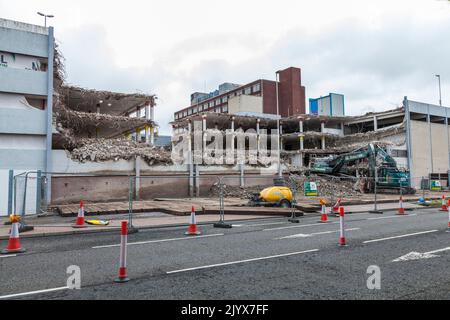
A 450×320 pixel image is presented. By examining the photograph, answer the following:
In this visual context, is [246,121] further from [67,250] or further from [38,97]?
[67,250]

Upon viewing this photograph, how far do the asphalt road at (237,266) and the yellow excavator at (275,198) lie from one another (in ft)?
23.5

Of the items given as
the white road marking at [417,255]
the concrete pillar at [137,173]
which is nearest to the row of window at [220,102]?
the concrete pillar at [137,173]

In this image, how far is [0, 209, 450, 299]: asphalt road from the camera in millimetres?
5121

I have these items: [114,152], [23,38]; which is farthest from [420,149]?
[23,38]

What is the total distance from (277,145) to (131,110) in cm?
2391

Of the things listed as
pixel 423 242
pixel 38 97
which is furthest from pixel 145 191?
pixel 423 242

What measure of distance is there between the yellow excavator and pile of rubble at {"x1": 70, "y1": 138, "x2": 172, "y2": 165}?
11.9m

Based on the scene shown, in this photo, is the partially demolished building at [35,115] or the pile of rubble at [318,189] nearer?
the partially demolished building at [35,115]

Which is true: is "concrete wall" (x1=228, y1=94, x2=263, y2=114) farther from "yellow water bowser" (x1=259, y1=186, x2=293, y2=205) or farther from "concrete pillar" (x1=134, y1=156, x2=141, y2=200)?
"yellow water bowser" (x1=259, y1=186, x2=293, y2=205)

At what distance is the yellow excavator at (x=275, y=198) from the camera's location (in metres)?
18.4

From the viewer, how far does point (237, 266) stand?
672 centimetres

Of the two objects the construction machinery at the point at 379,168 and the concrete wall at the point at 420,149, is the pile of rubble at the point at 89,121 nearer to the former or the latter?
the construction machinery at the point at 379,168

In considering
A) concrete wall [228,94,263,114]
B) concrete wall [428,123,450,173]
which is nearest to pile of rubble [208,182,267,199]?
concrete wall [428,123,450,173]

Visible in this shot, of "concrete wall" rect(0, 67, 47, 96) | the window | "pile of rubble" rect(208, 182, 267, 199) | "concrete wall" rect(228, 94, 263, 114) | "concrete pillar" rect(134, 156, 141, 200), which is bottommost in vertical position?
"pile of rubble" rect(208, 182, 267, 199)
